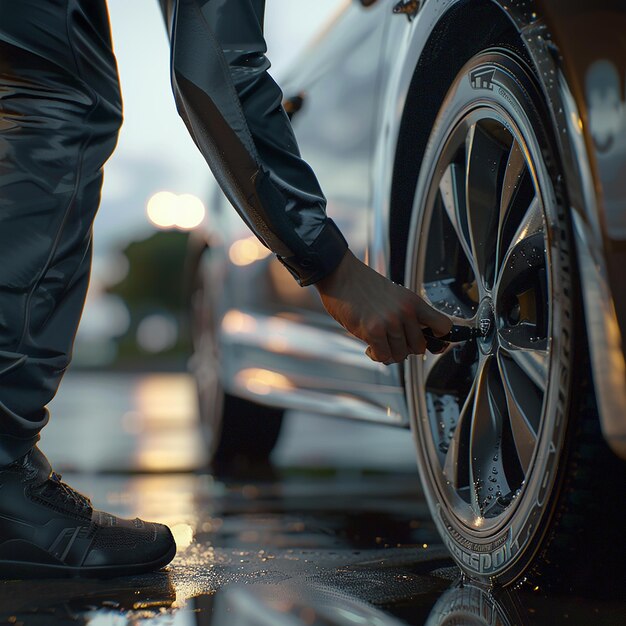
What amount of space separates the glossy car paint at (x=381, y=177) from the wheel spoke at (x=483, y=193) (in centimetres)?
21

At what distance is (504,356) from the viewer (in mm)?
1693

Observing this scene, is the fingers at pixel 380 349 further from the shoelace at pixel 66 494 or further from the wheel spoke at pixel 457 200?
the shoelace at pixel 66 494

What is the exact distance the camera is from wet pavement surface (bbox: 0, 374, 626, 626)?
1507 millimetres

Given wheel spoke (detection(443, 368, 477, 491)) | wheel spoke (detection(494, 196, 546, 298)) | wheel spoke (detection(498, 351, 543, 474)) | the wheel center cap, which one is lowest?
wheel spoke (detection(443, 368, 477, 491))

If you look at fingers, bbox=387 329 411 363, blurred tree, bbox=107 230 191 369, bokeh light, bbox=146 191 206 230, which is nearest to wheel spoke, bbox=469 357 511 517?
fingers, bbox=387 329 411 363

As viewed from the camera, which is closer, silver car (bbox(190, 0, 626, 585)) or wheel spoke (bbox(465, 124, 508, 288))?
silver car (bbox(190, 0, 626, 585))

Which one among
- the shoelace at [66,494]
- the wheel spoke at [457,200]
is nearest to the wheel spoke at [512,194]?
the wheel spoke at [457,200]

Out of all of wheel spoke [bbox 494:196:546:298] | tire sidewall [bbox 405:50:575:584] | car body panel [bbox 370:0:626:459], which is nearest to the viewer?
car body panel [bbox 370:0:626:459]

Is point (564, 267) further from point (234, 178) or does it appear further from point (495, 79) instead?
point (234, 178)

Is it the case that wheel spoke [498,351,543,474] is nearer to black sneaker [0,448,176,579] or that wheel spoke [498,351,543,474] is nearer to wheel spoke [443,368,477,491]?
wheel spoke [443,368,477,491]

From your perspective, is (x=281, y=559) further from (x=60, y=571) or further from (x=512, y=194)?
(x=512, y=194)

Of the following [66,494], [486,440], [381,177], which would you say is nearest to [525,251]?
[486,440]

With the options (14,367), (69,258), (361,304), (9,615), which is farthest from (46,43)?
(9,615)

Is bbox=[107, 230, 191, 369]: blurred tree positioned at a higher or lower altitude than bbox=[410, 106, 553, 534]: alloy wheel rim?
lower
